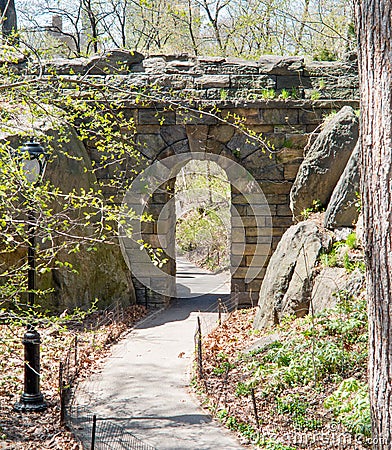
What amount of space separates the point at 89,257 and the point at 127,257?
1.06 metres

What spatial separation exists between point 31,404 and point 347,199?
475 centimetres

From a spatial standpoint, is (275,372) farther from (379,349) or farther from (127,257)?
(127,257)

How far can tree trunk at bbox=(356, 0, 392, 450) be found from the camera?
3449mm

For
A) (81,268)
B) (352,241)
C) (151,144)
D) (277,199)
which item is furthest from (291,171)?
(81,268)

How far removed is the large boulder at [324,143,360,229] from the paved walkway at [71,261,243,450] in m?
2.65

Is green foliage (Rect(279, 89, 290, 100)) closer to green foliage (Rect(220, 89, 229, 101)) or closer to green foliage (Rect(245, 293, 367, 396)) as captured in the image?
green foliage (Rect(220, 89, 229, 101))

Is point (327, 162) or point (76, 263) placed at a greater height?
point (327, 162)

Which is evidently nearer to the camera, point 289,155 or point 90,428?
point 90,428


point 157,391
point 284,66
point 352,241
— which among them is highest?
point 284,66

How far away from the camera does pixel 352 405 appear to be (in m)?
5.25

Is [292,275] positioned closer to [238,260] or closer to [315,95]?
[238,260]

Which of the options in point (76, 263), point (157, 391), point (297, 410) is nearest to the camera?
point (297, 410)

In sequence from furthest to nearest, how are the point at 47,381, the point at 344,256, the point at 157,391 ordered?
the point at 344,256 → the point at 47,381 → the point at 157,391

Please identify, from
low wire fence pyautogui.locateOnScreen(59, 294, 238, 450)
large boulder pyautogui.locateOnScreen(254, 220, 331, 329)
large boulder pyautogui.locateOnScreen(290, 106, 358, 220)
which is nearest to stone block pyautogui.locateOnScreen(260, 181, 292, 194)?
large boulder pyautogui.locateOnScreen(290, 106, 358, 220)
